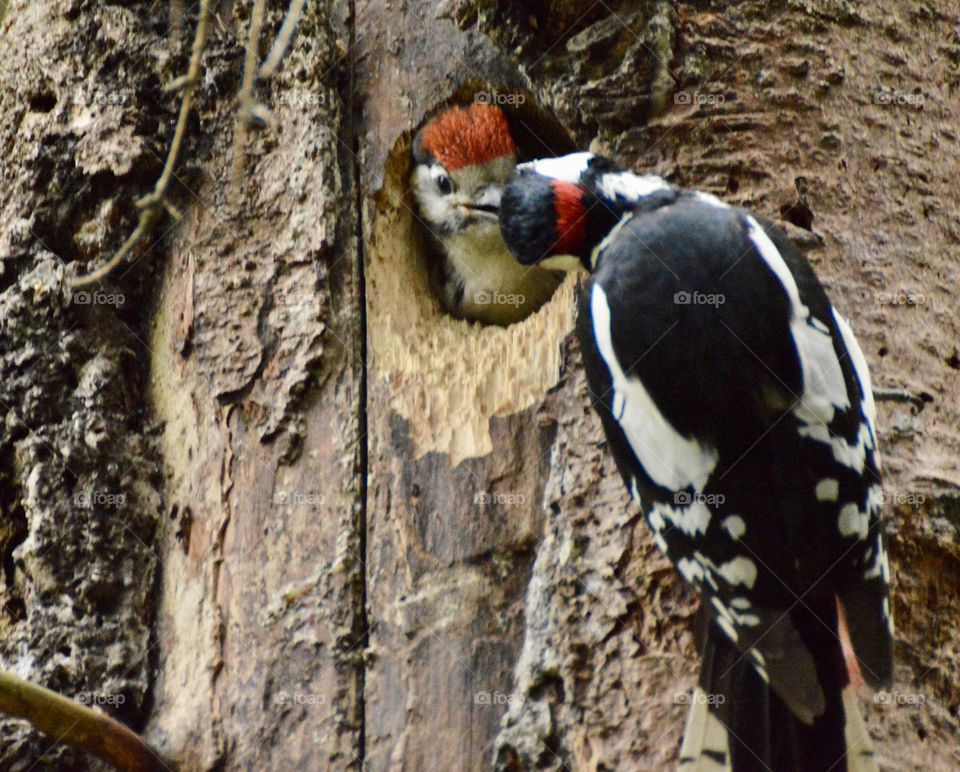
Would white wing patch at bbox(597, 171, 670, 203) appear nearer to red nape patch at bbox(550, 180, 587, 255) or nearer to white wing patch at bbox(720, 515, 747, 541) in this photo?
red nape patch at bbox(550, 180, 587, 255)

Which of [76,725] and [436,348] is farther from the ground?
[76,725]

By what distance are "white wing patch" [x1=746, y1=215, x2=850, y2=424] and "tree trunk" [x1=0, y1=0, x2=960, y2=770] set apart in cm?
20

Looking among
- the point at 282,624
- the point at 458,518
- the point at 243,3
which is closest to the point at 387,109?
the point at 243,3

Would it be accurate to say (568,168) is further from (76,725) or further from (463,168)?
(76,725)

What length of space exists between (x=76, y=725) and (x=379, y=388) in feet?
2.68

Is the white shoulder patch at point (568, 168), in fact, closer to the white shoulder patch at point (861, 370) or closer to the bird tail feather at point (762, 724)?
the white shoulder patch at point (861, 370)

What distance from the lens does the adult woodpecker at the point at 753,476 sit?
197cm

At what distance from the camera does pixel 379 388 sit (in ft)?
7.89

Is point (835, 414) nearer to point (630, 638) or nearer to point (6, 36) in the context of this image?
point (630, 638)

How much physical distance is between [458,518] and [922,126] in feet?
3.90

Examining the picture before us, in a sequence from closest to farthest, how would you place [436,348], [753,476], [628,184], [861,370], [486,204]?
[753,476]
[861,370]
[628,184]
[436,348]
[486,204]

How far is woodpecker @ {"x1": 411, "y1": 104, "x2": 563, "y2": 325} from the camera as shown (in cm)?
307

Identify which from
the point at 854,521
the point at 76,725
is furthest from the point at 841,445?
the point at 76,725

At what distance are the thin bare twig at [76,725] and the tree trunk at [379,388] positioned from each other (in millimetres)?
133
